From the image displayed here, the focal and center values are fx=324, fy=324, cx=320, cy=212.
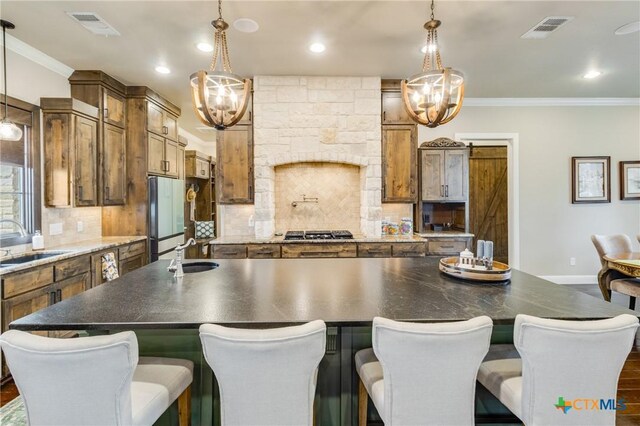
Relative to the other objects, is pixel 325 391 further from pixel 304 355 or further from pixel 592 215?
pixel 592 215

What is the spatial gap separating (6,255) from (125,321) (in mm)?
2370

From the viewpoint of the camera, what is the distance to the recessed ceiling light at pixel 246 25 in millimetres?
2900

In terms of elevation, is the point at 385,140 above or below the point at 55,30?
below

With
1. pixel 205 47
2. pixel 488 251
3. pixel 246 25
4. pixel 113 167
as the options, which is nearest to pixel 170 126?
pixel 113 167

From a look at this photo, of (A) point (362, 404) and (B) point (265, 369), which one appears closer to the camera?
(B) point (265, 369)

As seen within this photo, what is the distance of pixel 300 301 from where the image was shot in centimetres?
160

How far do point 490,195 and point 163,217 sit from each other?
5.72m

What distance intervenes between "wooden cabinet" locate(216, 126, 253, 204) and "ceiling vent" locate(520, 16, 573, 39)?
3280 millimetres

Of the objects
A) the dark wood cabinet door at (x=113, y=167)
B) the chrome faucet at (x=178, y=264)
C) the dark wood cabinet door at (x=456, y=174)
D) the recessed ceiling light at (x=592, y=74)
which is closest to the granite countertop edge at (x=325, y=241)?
the dark wood cabinet door at (x=456, y=174)

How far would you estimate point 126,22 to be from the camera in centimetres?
293

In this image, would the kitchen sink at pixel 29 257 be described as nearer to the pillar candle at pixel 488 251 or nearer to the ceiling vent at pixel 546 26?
the pillar candle at pixel 488 251

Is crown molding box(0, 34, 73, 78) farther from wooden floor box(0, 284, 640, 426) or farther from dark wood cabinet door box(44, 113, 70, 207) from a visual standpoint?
wooden floor box(0, 284, 640, 426)

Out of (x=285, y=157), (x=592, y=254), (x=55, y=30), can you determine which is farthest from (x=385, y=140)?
(x=592, y=254)

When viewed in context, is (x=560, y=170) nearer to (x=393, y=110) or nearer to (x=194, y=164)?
(x=393, y=110)
